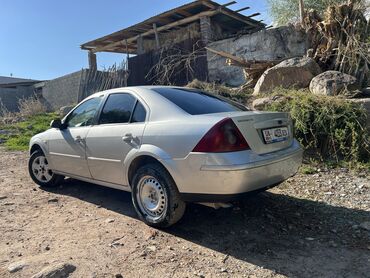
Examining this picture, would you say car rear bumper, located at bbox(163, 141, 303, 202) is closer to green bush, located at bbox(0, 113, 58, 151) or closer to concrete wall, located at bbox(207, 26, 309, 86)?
concrete wall, located at bbox(207, 26, 309, 86)

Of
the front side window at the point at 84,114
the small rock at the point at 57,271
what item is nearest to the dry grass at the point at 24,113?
the front side window at the point at 84,114

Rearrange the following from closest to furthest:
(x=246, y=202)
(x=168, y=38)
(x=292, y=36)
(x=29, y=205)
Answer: (x=246, y=202)
(x=29, y=205)
(x=292, y=36)
(x=168, y=38)

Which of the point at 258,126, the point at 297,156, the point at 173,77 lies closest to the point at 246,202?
the point at 297,156

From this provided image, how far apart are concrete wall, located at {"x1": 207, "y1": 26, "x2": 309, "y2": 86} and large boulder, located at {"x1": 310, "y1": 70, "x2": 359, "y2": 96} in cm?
332

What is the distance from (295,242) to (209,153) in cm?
129

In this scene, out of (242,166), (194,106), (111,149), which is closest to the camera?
(242,166)

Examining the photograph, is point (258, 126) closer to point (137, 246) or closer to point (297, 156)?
point (297, 156)

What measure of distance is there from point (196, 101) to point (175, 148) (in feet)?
2.86

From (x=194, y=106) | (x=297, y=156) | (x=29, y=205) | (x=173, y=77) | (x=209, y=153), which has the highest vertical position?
(x=173, y=77)

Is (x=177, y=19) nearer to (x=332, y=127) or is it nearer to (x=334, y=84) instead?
(x=334, y=84)

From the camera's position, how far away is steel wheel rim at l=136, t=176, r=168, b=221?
369 centimetres

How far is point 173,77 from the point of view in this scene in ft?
39.9

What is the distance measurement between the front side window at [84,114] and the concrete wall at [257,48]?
687 centimetres

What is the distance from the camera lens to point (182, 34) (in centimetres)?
1445
